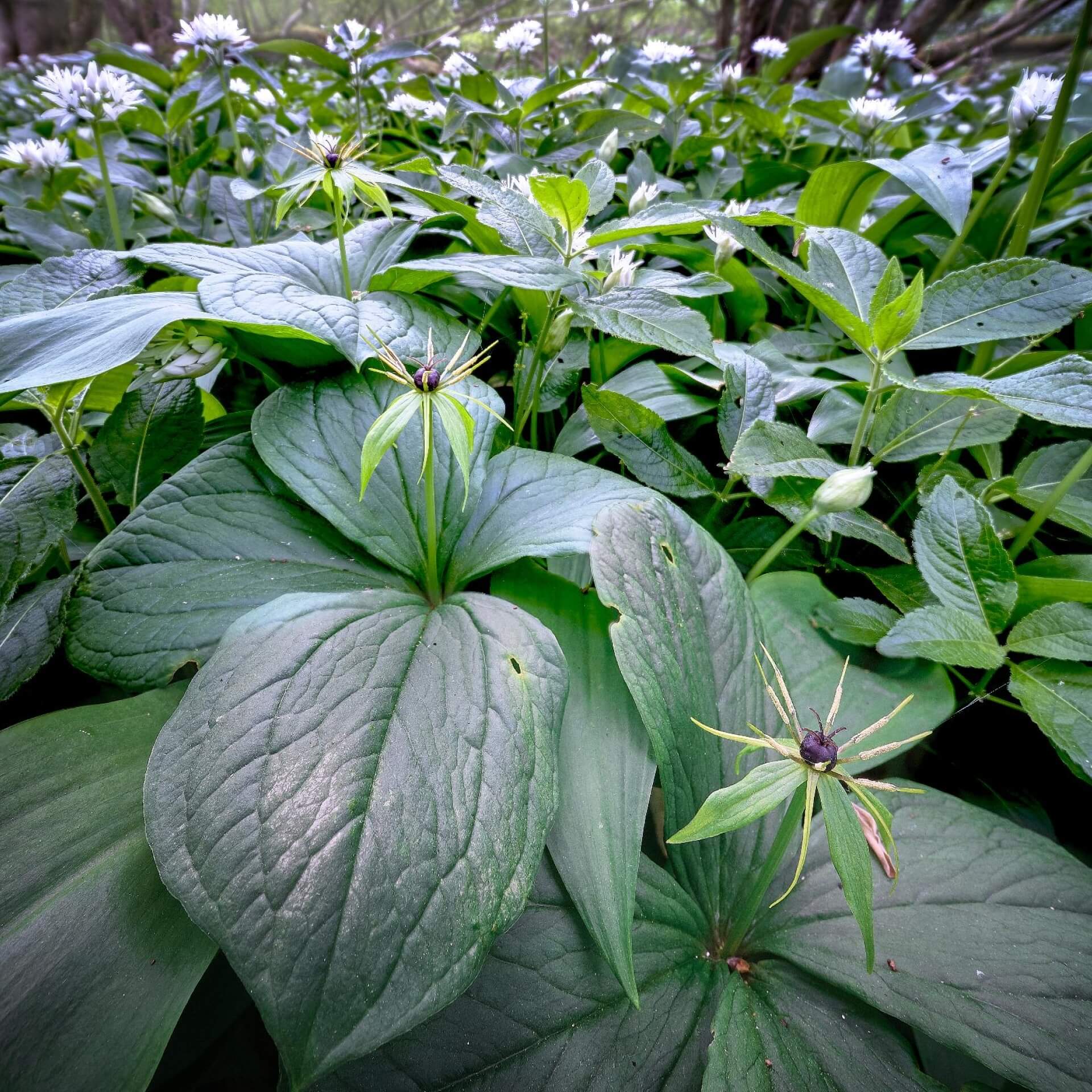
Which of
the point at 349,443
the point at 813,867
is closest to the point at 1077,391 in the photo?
the point at 813,867

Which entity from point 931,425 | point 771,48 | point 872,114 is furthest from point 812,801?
point 771,48

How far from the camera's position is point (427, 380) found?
45 centimetres

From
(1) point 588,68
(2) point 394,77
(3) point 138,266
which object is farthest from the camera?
(1) point 588,68

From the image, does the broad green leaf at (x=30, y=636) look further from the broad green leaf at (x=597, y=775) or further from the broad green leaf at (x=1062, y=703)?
the broad green leaf at (x=1062, y=703)

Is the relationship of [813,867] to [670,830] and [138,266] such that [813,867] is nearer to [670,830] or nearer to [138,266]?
[670,830]

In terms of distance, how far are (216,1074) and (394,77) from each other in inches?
102

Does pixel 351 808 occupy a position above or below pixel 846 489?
below

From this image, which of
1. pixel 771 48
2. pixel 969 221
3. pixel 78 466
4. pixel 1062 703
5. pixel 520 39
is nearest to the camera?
pixel 1062 703

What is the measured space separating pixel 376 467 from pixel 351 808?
31cm

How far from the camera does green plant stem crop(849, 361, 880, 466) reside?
64 centimetres

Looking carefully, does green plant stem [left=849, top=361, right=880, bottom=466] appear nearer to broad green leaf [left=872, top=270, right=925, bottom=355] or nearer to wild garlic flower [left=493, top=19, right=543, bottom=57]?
broad green leaf [left=872, top=270, right=925, bottom=355]

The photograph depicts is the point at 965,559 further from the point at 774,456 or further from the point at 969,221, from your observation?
the point at 969,221

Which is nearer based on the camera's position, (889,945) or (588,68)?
(889,945)

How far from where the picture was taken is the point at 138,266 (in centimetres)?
73
